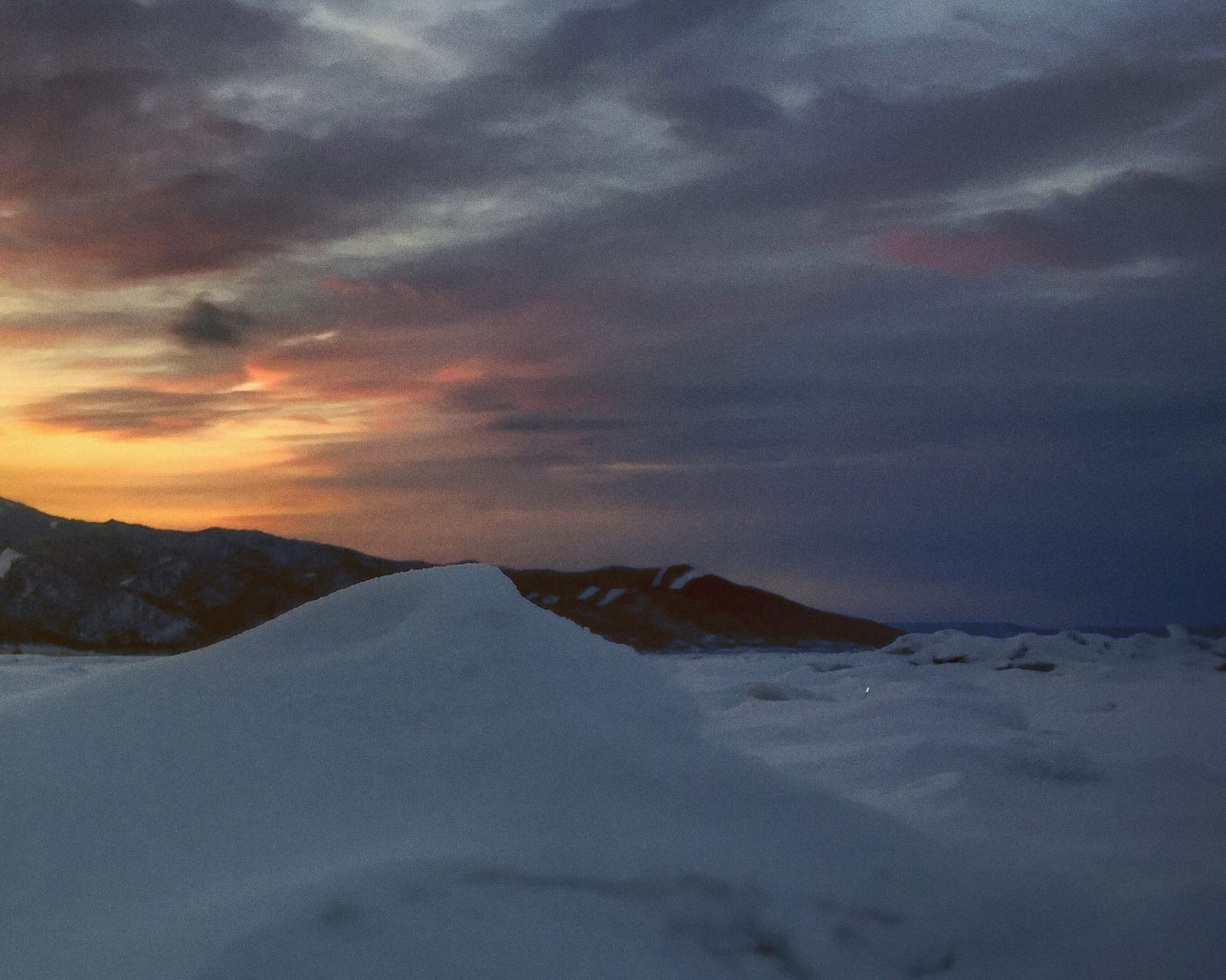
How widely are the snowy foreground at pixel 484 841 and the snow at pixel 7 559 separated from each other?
18059mm

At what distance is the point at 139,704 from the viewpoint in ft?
8.17

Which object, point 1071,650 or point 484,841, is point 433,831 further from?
point 1071,650

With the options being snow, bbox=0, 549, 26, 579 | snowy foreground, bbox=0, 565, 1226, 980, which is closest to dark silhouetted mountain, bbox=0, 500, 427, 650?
snow, bbox=0, 549, 26, 579

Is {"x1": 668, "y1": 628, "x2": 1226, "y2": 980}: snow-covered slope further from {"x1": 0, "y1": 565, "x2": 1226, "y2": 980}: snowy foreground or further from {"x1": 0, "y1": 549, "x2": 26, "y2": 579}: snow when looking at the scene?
{"x1": 0, "y1": 549, "x2": 26, "y2": 579}: snow

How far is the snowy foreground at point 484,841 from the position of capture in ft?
5.97

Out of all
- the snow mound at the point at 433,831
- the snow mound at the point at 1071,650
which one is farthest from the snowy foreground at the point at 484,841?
the snow mound at the point at 1071,650

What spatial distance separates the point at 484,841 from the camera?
200cm

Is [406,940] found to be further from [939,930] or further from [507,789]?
[939,930]

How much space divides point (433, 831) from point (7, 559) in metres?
19.7

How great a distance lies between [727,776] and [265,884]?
1021 mm

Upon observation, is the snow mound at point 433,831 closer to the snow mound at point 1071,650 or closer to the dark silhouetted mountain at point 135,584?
the snow mound at point 1071,650

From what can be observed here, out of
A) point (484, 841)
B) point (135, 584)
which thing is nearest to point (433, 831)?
point (484, 841)

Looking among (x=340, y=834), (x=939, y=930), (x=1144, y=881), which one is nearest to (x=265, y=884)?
(x=340, y=834)

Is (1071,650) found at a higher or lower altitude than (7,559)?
lower
